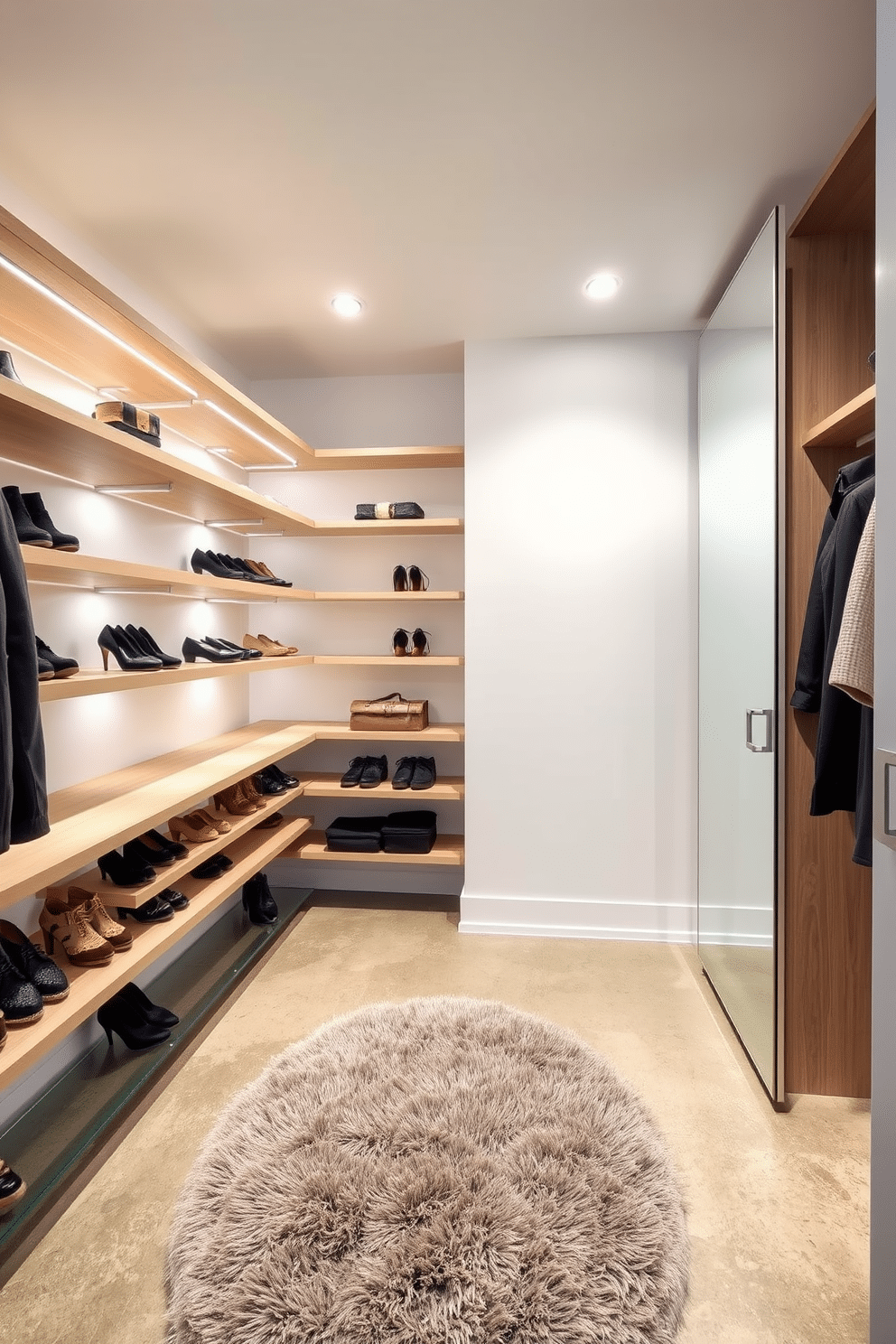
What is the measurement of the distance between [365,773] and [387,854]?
399 millimetres

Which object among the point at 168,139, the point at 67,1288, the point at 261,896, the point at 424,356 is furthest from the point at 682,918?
the point at 168,139

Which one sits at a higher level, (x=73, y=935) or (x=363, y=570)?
(x=363, y=570)

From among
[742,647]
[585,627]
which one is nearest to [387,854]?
[585,627]

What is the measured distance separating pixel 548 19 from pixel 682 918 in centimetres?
311

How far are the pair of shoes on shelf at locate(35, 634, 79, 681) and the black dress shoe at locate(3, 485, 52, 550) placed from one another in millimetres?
234

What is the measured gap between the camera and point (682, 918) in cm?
324

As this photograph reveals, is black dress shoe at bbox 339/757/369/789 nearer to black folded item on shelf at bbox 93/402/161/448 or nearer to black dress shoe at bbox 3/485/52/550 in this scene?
black folded item on shelf at bbox 93/402/161/448

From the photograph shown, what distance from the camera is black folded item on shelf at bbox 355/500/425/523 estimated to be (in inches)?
136

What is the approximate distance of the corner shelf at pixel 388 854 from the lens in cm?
341

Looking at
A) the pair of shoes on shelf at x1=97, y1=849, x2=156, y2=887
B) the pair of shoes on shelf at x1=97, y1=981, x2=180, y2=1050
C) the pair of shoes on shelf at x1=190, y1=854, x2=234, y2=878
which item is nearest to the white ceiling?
the pair of shoes on shelf at x1=97, y1=849, x2=156, y2=887

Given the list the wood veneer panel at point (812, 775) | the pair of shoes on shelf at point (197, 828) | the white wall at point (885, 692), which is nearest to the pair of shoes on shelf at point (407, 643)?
Answer: the pair of shoes on shelf at point (197, 828)

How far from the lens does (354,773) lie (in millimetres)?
3596

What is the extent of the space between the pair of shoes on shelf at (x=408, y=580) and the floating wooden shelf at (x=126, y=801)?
2.79ft

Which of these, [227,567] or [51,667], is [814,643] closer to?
[51,667]
